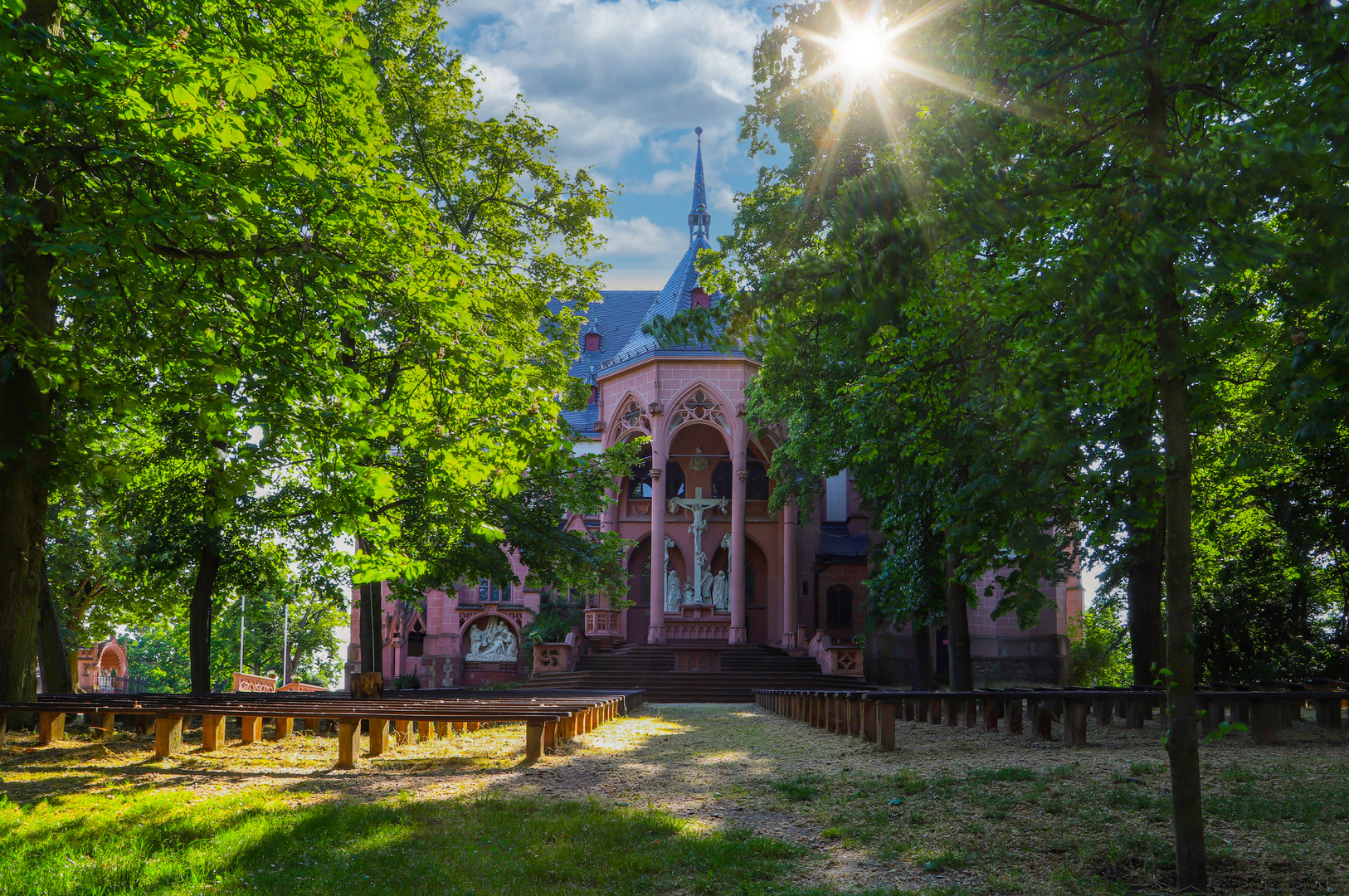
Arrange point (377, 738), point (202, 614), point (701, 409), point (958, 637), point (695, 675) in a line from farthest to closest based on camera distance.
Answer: point (701, 409) < point (695, 675) < point (202, 614) < point (958, 637) < point (377, 738)

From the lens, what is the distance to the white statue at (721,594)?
3569 cm

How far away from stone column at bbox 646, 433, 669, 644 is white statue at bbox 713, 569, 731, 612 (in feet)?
6.89

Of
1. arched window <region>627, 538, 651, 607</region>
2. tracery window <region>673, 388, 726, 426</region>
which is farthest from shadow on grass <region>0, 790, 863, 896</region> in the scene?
arched window <region>627, 538, 651, 607</region>

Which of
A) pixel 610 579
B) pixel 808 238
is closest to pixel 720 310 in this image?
pixel 808 238

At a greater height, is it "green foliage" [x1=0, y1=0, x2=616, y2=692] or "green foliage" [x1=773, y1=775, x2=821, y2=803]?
"green foliage" [x1=0, y1=0, x2=616, y2=692]

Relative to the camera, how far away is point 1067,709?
36.0 ft

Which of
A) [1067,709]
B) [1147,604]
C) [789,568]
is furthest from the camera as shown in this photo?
[789,568]

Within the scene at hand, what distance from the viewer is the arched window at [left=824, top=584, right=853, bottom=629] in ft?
126

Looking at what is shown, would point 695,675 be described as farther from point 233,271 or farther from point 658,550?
point 233,271

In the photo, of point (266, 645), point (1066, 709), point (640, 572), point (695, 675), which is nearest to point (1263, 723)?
point (1066, 709)

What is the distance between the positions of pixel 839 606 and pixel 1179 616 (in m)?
34.0

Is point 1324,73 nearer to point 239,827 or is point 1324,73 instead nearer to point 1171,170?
point 1171,170

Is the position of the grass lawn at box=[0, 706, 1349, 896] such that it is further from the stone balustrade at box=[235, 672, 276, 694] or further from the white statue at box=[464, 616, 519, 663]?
the stone balustrade at box=[235, 672, 276, 694]

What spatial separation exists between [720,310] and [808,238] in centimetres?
1347
